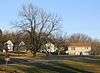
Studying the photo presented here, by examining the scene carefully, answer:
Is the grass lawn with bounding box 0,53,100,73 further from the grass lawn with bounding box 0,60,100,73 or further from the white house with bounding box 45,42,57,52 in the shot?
the white house with bounding box 45,42,57,52

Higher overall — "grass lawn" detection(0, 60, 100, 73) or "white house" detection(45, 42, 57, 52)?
"white house" detection(45, 42, 57, 52)

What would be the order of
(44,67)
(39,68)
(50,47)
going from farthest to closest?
(50,47), (44,67), (39,68)

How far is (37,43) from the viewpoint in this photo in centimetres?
6931

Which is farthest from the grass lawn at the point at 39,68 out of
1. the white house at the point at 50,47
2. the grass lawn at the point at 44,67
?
the white house at the point at 50,47

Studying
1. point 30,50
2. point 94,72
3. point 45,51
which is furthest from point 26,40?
point 94,72

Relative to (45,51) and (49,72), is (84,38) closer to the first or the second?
(45,51)

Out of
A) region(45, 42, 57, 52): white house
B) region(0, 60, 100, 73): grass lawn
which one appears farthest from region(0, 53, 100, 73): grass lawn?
region(45, 42, 57, 52): white house

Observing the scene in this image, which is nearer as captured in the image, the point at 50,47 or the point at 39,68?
the point at 39,68

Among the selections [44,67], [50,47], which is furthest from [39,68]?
[50,47]

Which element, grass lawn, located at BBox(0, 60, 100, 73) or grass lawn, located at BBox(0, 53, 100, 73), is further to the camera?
grass lawn, located at BBox(0, 53, 100, 73)

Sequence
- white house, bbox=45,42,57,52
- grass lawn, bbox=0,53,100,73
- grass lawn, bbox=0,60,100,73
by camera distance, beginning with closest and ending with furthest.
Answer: grass lawn, bbox=0,60,100,73, grass lawn, bbox=0,53,100,73, white house, bbox=45,42,57,52

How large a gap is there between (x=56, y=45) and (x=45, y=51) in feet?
19.3

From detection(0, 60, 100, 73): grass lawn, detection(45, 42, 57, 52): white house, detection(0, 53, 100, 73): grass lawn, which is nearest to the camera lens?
detection(0, 60, 100, 73): grass lawn

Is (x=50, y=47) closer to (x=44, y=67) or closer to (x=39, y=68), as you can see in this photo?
(x=44, y=67)
